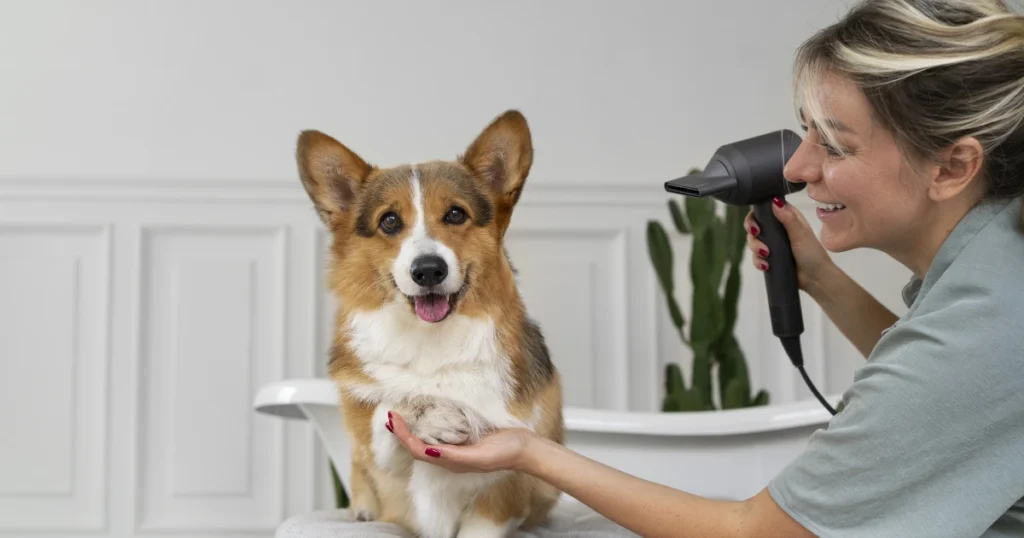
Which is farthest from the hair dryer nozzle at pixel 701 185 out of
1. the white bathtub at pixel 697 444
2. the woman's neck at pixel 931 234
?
the white bathtub at pixel 697 444

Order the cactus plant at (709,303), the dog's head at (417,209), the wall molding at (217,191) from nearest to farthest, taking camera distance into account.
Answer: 1. the dog's head at (417,209)
2. the cactus plant at (709,303)
3. the wall molding at (217,191)

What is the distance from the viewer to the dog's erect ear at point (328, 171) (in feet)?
4.47

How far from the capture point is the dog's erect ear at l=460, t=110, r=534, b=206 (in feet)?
4.49

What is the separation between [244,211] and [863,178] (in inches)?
83.5

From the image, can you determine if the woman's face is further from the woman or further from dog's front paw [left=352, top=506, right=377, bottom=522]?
dog's front paw [left=352, top=506, right=377, bottom=522]

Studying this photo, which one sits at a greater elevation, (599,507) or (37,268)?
(37,268)

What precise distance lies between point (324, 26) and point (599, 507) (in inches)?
84.0

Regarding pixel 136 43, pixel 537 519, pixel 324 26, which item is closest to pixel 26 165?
pixel 136 43

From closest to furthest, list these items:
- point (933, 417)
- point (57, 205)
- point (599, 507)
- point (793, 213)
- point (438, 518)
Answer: point (933, 417) → point (599, 507) → point (438, 518) → point (793, 213) → point (57, 205)

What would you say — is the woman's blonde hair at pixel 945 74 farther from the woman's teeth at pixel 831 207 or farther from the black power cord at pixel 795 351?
the black power cord at pixel 795 351

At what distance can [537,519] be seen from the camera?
1596 mm

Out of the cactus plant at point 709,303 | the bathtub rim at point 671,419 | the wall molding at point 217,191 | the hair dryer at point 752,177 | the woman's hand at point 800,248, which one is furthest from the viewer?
the wall molding at point 217,191

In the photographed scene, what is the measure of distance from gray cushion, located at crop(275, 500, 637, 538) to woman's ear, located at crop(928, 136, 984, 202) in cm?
80

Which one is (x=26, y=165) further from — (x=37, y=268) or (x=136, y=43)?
(x=136, y=43)
